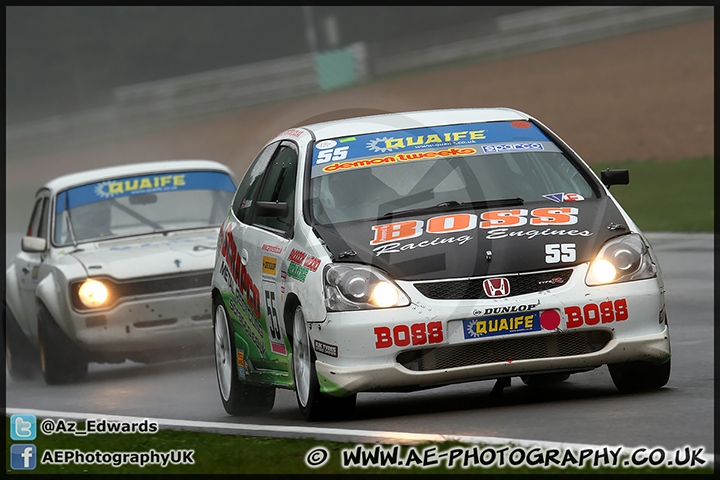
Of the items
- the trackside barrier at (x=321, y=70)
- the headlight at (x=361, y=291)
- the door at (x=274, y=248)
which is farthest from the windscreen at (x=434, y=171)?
the trackside barrier at (x=321, y=70)

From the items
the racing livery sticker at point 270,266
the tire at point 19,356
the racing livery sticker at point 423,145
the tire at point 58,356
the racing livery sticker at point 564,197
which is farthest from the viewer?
the tire at point 19,356

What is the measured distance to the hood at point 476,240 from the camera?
7.12 meters

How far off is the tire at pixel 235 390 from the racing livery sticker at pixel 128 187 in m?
3.82

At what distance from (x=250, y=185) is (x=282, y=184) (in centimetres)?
74

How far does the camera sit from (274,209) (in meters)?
7.89

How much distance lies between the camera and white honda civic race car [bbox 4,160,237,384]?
11367 mm

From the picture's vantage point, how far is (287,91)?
5206 cm

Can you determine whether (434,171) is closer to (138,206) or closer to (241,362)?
(241,362)

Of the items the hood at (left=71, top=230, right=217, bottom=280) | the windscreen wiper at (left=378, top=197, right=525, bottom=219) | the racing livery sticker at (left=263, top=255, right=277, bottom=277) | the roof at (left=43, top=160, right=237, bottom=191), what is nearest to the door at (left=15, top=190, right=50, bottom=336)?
the roof at (left=43, top=160, right=237, bottom=191)

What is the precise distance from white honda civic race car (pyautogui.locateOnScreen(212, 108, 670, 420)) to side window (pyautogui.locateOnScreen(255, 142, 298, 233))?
36 millimetres

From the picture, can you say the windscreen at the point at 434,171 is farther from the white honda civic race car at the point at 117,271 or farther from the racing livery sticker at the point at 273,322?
the white honda civic race car at the point at 117,271

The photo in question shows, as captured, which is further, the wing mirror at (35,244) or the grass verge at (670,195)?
the grass verge at (670,195)

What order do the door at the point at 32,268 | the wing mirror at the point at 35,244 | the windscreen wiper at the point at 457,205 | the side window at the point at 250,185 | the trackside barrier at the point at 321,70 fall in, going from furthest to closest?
the trackside barrier at the point at 321,70, the door at the point at 32,268, the wing mirror at the point at 35,244, the side window at the point at 250,185, the windscreen wiper at the point at 457,205

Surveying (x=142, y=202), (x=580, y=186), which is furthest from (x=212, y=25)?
(x=580, y=186)
